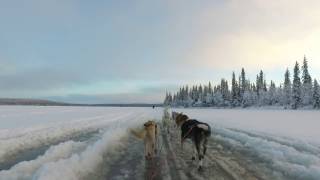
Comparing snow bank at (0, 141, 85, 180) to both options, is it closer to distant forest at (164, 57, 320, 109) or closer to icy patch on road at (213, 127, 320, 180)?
icy patch on road at (213, 127, 320, 180)

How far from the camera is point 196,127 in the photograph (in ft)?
41.0

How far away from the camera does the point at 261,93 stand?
129 m

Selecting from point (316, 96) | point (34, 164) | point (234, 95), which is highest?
point (234, 95)

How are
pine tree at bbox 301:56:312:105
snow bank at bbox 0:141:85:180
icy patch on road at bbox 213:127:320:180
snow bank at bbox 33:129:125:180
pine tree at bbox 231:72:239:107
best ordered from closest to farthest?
snow bank at bbox 33:129:125:180, snow bank at bbox 0:141:85:180, icy patch on road at bbox 213:127:320:180, pine tree at bbox 301:56:312:105, pine tree at bbox 231:72:239:107

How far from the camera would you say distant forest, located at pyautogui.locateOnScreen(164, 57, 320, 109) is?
99812 millimetres

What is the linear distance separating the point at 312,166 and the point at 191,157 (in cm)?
393

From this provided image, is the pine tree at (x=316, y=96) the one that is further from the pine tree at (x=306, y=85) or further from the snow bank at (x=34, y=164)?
the snow bank at (x=34, y=164)

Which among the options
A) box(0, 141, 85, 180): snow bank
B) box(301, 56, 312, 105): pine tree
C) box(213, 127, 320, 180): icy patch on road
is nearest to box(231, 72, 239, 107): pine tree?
box(301, 56, 312, 105): pine tree

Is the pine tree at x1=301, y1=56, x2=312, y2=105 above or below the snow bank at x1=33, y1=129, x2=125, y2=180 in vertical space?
above

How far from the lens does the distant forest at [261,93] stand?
327 ft

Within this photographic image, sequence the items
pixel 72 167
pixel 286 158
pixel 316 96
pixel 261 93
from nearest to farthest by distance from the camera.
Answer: pixel 72 167 → pixel 286 158 → pixel 316 96 → pixel 261 93

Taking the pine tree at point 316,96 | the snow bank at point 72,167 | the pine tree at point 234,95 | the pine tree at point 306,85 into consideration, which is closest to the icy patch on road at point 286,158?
the snow bank at point 72,167

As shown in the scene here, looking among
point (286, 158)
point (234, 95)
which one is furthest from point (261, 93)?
point (286, 158)

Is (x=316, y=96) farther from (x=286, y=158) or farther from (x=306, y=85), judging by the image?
(x=286, y=158)
